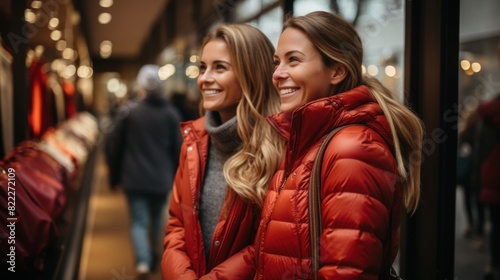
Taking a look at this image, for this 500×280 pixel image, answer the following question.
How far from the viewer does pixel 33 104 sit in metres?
4.30

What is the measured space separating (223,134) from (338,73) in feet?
1.95

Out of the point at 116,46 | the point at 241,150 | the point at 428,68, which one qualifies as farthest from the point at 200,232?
the point at 116,46

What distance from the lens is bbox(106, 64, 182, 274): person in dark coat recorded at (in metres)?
4.75

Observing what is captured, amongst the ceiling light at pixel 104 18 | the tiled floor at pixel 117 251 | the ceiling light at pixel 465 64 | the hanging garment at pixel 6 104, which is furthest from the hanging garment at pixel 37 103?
the ceiling light at pixel 104 18

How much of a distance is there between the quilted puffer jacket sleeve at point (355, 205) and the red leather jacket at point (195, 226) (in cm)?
56

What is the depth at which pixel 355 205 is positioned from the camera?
1341 mm

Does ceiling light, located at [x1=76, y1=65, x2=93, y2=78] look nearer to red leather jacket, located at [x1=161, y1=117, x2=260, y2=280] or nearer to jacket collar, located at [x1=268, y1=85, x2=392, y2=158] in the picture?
red leather jacket, located at [x1=161, y1=117, x2=260, y2=280]

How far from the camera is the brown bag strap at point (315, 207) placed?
1426mm

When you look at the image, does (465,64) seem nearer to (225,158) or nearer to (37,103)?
(225,158)

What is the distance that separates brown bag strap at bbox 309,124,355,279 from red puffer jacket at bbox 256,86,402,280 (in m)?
0.02

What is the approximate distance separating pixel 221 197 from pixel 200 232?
0.16 metres

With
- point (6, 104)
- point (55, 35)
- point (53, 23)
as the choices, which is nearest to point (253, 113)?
point (6, 104)

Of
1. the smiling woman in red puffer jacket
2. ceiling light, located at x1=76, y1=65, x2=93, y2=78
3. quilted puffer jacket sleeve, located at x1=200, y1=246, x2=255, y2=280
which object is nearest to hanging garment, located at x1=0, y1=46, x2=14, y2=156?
quilted puffer jacket sleeve, located at x1=200, y1=246, x2=255, y2=280

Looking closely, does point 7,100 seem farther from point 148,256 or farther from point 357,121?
point 357,121
